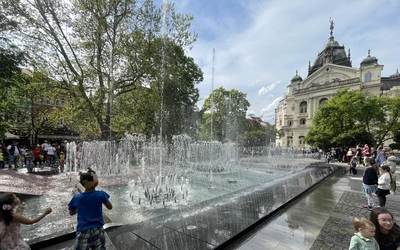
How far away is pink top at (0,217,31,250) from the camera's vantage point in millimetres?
2148

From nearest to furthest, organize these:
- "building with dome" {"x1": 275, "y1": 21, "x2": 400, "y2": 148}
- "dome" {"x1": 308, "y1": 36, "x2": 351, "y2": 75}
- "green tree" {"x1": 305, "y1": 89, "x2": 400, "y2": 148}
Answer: "green tree" {"x1": 305, "y1": 89, "x2": 400, "y2": 148} → "building with dome" {"x1": 275, "y1": 21, "x2": 400, "y2": 148} → "dome" {"x1": 308, "y1": 36, "x2": 351, "y2": 75}

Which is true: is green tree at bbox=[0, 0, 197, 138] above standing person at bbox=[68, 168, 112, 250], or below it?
above

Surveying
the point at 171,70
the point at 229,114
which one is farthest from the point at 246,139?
the point at 171,70

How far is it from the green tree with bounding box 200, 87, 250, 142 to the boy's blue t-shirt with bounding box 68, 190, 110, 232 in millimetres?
36678

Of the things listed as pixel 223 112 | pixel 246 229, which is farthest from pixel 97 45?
pixel 223 112

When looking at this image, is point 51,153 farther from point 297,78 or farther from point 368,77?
point 297,78

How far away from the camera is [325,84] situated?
5566cm

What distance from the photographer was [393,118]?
26.2 metres

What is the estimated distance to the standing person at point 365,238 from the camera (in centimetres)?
206

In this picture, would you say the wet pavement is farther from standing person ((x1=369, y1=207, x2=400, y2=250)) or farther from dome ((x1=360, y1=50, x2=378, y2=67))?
dome ((x1=360, y1=50, x2=378, y2=67))

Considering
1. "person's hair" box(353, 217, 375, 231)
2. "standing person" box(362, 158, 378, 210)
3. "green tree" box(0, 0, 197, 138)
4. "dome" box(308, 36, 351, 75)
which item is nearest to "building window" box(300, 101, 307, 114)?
"dome" box(308, 36, 351, 75)

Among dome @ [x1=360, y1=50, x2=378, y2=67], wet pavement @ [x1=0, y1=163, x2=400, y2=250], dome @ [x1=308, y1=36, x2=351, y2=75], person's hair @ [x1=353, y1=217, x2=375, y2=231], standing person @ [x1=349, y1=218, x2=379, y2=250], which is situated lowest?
wet pavement @ [x1=0, y1=163, x2=400, y2=250]

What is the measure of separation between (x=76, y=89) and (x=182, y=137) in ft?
42.8

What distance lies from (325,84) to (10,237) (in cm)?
6692
